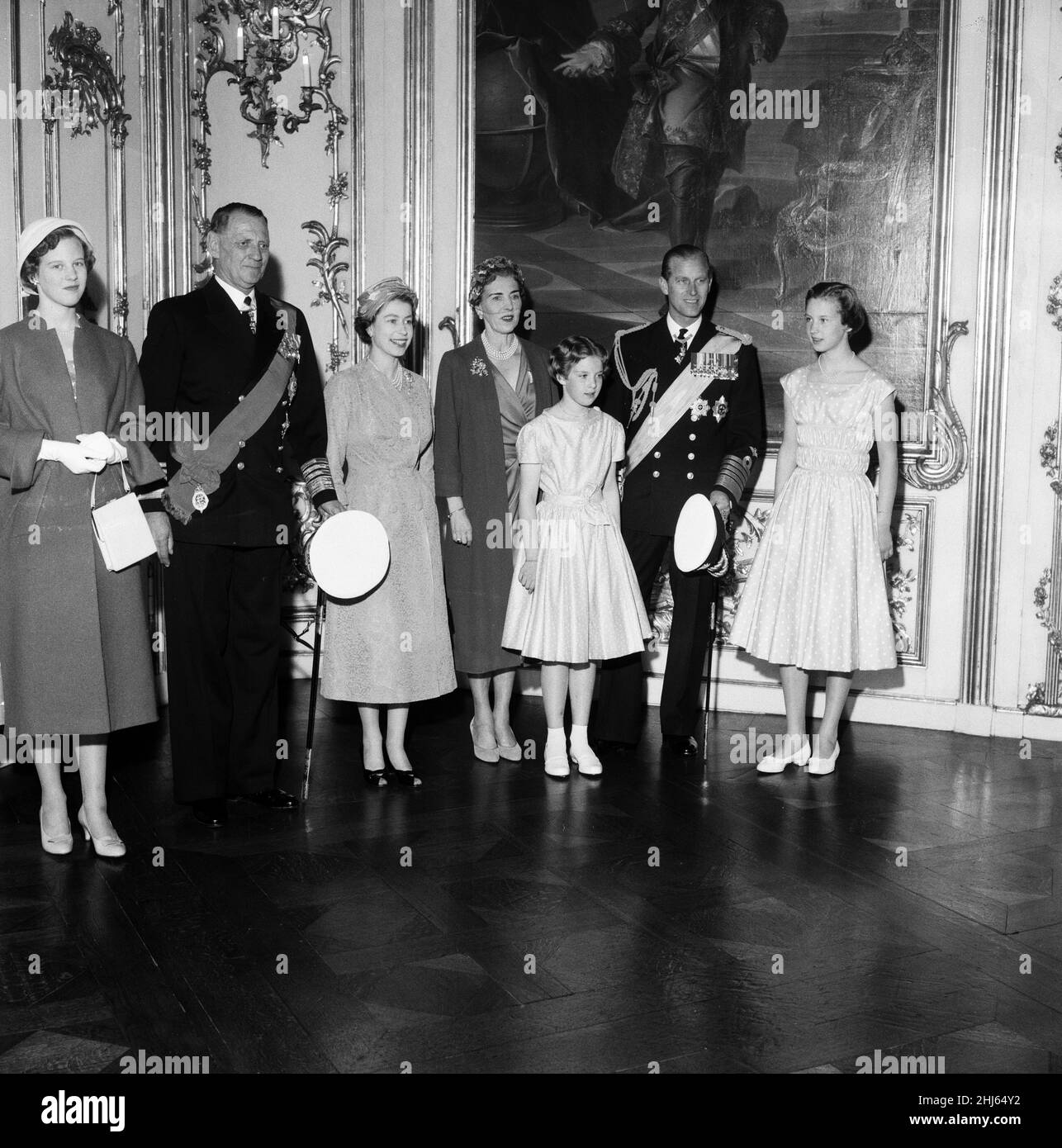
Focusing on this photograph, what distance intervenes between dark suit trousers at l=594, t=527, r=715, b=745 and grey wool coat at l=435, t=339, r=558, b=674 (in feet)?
1.39

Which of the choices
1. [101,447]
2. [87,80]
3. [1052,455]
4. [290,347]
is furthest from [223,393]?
[1052,455]

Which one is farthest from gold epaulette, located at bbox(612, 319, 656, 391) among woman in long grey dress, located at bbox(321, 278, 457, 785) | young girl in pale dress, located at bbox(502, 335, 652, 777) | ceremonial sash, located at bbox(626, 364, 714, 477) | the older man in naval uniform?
the older man in naval uniform

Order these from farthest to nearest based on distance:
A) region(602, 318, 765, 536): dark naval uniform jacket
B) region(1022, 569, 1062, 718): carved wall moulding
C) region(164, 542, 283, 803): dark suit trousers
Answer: region(1022, 569, 1062, 718): carved wall moulding < region(602, 318, 765, 536): dark naval uniform jacket < region(164, 542, 283, 803): dark suit trousers

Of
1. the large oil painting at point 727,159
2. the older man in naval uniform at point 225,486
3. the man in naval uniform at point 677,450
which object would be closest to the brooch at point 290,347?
the older man in naval uniform at point 225,486

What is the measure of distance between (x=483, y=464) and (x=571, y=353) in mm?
517

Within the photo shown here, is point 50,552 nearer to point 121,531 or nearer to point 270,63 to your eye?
point 121,531

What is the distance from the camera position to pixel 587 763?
180 inches

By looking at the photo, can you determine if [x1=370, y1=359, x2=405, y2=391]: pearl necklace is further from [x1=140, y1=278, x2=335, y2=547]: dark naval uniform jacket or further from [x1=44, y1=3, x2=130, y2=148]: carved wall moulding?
[x1=44, y1=3, x2=130, y2=148]: carved wall moulding

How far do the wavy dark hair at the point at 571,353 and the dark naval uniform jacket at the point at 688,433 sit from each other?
0.46 meters

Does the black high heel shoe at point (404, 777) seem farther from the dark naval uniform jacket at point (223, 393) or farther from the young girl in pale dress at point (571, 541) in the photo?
the dark naval uniform jacket at point (223, 393)

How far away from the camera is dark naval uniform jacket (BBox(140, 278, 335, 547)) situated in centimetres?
389

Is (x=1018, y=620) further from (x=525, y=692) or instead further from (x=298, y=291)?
(x=298, y=291)

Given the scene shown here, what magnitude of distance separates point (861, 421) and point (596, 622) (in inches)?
44.4

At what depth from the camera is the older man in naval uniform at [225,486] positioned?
3928 mm
